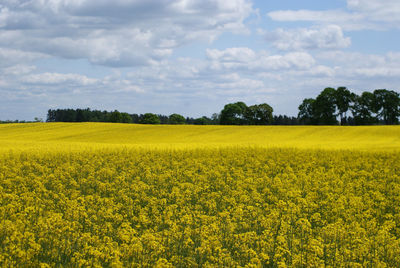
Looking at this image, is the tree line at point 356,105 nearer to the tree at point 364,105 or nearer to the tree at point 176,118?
the tree at point 364,105

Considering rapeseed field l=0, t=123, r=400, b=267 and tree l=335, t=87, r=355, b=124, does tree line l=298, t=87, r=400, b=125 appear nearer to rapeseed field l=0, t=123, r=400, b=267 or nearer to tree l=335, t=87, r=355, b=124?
tree l=335, t=87, r=355, b=124

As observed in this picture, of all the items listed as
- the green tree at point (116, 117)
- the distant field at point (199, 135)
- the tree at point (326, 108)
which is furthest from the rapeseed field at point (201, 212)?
the green tree at point (116, 117)

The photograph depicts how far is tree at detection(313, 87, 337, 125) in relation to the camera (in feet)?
265

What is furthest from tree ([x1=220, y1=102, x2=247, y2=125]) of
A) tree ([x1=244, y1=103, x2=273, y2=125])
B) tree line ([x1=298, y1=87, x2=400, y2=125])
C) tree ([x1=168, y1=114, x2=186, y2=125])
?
tree ([x1=168, y1=114, x2=186, y2=125])

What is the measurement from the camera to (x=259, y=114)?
330 feet

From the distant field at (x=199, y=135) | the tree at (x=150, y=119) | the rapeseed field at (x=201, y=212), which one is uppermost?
the tree at (x=150, y=119)

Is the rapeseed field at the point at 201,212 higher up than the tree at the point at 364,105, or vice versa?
the tree at the point at 364,105

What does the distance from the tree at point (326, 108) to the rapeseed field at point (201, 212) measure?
56.7 meters

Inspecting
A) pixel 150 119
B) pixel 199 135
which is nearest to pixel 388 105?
pixel 199 135

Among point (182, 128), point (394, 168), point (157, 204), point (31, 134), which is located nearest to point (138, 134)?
point (182, 128)

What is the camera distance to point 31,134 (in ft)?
185

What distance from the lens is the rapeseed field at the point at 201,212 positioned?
716cm

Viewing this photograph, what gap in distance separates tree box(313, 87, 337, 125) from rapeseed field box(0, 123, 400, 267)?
5670cm

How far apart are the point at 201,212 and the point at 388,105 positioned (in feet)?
266
